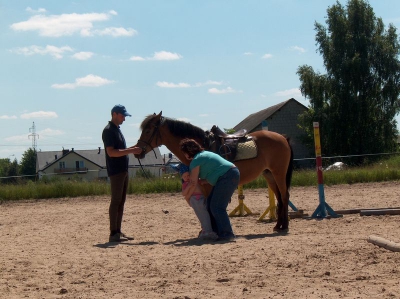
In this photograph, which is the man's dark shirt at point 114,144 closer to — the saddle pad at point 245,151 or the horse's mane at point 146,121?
the horse's mane at point 146,121

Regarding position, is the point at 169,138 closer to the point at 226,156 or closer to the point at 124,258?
the point at 226,156

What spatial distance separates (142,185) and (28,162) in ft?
216

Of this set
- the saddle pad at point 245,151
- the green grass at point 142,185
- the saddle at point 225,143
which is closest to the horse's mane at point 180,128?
the saddle at point 225,143

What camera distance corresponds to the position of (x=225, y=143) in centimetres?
853

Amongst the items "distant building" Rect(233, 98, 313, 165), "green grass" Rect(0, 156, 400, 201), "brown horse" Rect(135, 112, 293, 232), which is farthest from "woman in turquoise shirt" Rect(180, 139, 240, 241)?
"distant building" Rect(233, 98, 313, 165)

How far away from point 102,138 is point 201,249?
2397 mm

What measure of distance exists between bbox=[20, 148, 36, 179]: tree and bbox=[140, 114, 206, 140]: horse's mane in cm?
7321

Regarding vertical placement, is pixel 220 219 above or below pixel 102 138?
below

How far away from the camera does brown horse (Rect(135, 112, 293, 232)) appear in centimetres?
834

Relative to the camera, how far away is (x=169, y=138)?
836 cm

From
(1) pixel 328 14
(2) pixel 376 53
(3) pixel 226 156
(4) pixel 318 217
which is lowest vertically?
(4) pixel 318 217

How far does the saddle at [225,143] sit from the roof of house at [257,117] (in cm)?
4092

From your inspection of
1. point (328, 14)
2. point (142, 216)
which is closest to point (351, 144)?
point (328, 14)

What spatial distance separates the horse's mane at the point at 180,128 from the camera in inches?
329
